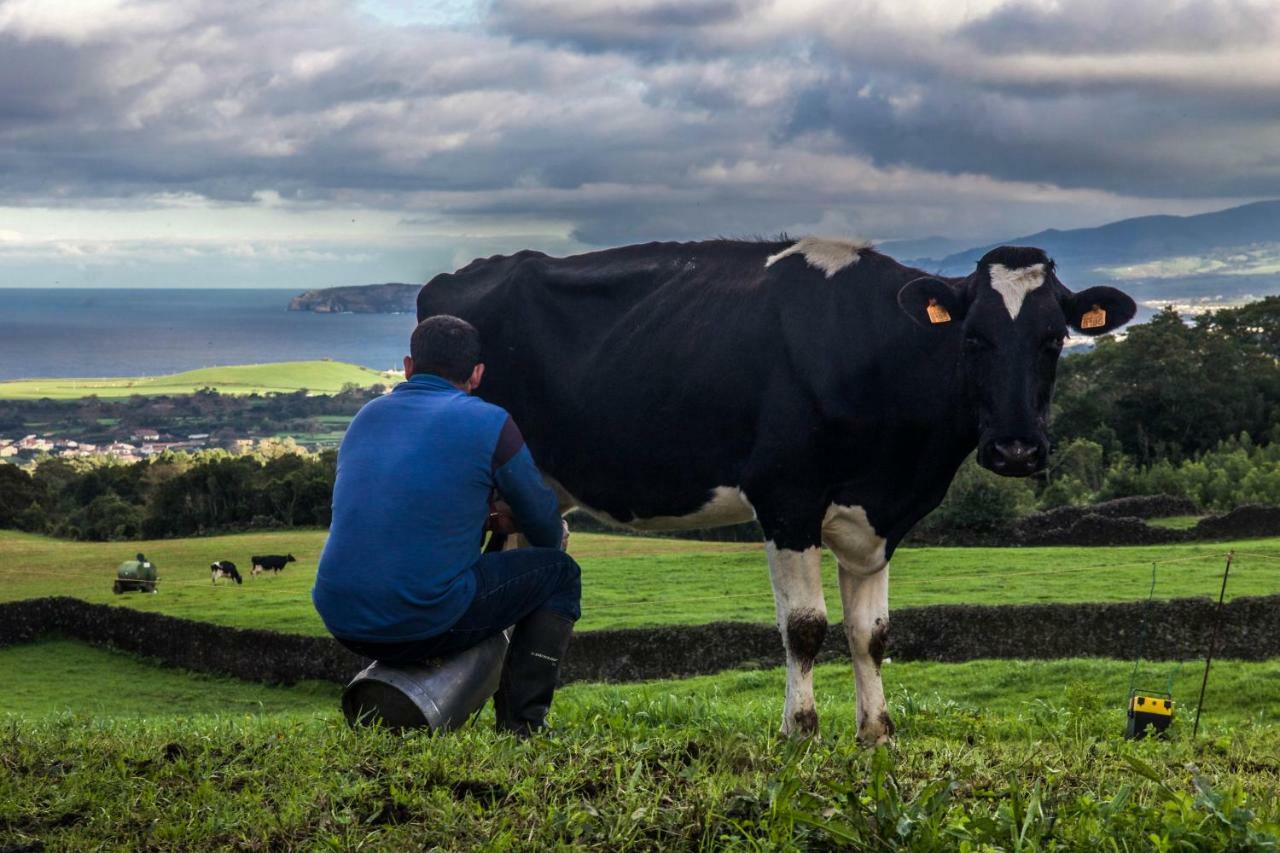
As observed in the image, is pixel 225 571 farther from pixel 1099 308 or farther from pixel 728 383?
pixel 1099 308

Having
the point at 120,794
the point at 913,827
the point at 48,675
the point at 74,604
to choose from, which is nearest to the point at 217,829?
the point at 120,794

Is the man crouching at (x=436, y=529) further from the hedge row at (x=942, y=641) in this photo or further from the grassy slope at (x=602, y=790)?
the hedge row at (x=942, y=641)

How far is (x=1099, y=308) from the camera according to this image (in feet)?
24.7

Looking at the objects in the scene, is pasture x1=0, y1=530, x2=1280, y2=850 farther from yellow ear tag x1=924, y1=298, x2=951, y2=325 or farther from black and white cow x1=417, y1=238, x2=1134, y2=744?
yellow ear tag x1=924, y1=298, x2=951, y2=325

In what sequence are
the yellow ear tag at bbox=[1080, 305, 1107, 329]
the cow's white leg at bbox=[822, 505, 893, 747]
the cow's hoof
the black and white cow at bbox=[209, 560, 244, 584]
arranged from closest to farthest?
the yellow ear tag at bbox=[1080, 305, 1107, 329], the cow's hoof, the cow's white leg at bbox=[822, 505, 893, 747], the black and white cow at bbox=[209, 560, 244, 584]

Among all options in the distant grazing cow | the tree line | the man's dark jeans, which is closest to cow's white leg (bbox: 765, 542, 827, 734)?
the man's dark jeans

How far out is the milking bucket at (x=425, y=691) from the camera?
641 centimetres

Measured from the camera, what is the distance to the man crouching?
627 centimetres

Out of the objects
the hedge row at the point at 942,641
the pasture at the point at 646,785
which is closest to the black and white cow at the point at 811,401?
the pasture at the point at 646,785

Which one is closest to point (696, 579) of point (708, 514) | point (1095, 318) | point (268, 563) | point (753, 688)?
point (268, 563)

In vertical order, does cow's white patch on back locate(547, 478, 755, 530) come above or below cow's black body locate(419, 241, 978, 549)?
below

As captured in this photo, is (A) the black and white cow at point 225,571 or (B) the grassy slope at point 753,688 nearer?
(B) the grassy slope at point 753,688

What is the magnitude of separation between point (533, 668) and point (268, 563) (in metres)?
40.4

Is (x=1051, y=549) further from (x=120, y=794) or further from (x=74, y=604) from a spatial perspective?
(x=120, y=794)
